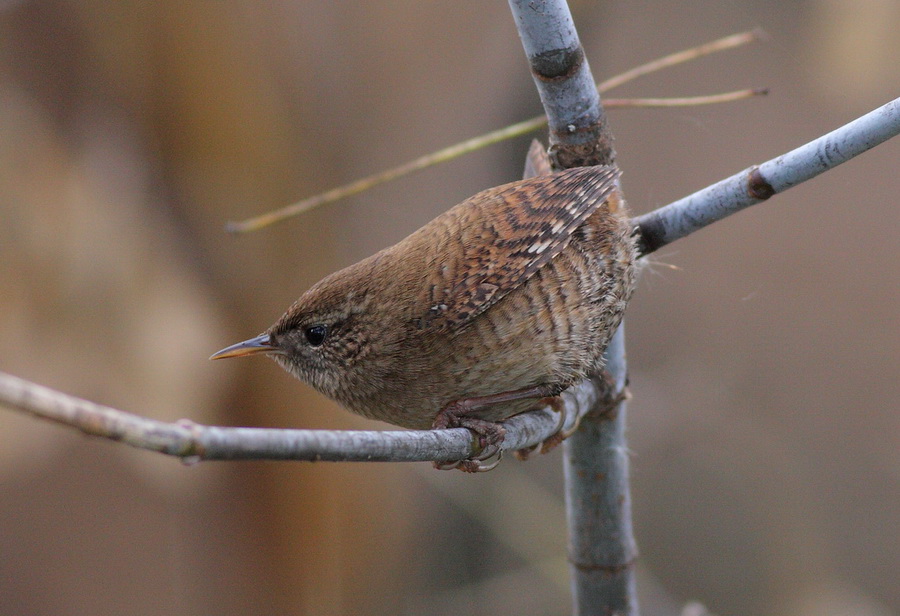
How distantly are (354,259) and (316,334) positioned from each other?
382cm

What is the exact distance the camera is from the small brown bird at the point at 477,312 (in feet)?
6.97

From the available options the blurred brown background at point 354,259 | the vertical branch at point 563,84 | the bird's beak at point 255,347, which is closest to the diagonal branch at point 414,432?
the vertical branch at point 563,84

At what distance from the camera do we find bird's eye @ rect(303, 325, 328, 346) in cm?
237

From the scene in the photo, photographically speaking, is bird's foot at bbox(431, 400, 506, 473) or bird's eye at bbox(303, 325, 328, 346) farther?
bird's eye at bbox(303, 325, 328, 346)

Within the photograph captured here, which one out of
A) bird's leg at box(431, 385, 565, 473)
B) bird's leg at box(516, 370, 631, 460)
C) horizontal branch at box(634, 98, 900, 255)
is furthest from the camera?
bird's leg at box(516, 370, 631, 460)

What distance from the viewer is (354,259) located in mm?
6164

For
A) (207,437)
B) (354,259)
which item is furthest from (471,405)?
(354,259)

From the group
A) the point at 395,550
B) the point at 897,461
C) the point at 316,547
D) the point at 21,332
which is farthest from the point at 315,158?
the point at 897,461

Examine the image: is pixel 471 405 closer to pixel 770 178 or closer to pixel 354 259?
pixel 770 178

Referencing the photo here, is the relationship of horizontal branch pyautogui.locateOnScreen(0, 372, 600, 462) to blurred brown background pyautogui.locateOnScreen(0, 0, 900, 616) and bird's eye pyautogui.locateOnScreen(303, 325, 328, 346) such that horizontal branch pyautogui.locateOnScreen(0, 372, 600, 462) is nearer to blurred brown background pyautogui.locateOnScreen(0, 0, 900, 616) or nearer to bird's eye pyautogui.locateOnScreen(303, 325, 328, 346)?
bird's eye pyautogui.locateOnScreen(303, 325, 328, 346)

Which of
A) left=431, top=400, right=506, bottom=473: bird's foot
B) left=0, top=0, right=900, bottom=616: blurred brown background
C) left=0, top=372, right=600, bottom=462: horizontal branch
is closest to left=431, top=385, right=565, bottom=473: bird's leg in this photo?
left=431, top=400, right=506, bottom=473: bird's foot

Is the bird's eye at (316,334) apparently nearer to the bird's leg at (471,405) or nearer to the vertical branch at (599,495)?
the bird's leg at (471,405)

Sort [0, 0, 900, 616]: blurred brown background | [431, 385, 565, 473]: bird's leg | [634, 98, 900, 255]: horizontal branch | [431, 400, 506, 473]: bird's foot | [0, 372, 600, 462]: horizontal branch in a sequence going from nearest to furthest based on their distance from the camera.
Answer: [0, 372, 600, 462]: horizontal branch, [634, 98, 900, 255]: horizontal branch, [431, 400, 506, 473]: bird's foot, [431, 385, 565, 473]: bird's leg, [0, 0, 900, 616]: blurred brown background

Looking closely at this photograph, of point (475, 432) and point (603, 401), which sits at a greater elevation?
point (475, 432)
